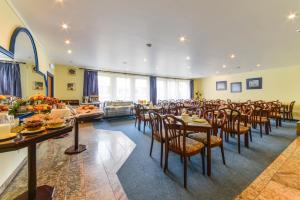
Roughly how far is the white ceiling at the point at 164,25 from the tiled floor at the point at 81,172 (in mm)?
2626

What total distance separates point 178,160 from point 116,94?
6.42 metres

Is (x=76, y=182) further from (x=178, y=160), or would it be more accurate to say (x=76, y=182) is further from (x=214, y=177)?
(x=214, y=177)

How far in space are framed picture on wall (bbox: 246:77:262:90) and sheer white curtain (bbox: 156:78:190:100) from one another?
426cm

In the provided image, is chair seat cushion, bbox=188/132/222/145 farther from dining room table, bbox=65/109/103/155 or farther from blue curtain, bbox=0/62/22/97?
blue curtain, bbox=0/62/22/97

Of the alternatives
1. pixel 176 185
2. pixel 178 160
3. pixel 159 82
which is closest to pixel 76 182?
pixel 176 185

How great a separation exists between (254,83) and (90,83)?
916 centimetres

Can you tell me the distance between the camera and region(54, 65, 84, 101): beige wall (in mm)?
6426

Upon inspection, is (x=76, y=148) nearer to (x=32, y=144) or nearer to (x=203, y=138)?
(x=32, y=144)

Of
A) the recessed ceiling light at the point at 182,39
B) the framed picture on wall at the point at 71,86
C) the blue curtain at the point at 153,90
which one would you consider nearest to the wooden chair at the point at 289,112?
the recessed ceiling light at the point at 182,39

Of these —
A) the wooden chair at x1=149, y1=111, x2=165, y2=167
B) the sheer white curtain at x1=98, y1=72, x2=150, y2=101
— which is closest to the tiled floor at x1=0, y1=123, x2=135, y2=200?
the wooden chair at x1=149, y1=111, x2=165, y2=167

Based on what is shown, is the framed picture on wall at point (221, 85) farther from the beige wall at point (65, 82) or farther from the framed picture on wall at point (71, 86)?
→ the framed picture on wall at point (71, 86)

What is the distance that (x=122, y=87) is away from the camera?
8.48 metres

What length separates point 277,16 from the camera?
2.51 m

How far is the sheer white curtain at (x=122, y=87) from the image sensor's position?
7852 millimetres
